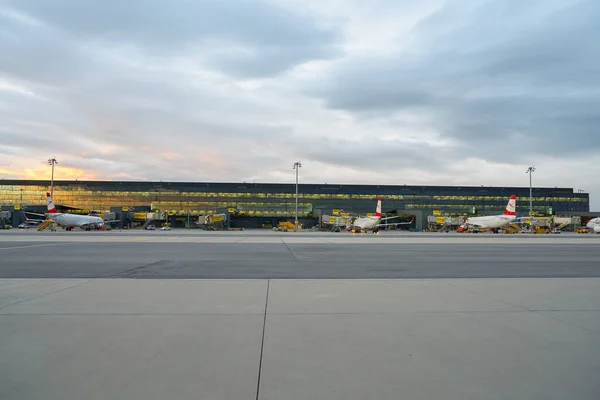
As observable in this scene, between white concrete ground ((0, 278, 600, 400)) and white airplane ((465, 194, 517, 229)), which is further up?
white airplane ((465, 194, 517, 229))

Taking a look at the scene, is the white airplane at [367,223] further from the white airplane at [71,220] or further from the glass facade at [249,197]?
the white airplane at [71,220]

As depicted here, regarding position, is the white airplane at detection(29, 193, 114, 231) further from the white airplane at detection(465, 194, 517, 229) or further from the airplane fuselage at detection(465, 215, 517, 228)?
the white airplane at detection(465, 194, 517, 229)

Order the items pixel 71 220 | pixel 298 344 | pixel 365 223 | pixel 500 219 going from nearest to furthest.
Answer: pixel 298 344, pixel 71 220, pixel 365 223, pixel 500 219

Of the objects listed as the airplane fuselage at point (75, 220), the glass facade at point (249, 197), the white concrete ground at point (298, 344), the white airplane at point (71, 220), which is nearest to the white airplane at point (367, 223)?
the glass facade at point (249, 197)

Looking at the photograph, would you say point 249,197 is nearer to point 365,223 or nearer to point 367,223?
point 365,223

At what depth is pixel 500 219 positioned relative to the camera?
245 feet

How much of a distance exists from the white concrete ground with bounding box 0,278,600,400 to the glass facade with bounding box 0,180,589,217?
11620 cm

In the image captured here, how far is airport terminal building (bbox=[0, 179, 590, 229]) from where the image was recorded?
127 metres

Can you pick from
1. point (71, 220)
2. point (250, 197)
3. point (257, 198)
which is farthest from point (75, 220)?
point (257, 198)

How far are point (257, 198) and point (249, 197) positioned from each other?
2.60 metres

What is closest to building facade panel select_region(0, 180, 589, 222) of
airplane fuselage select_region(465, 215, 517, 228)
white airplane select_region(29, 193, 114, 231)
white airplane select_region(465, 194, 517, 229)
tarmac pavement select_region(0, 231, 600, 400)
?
airplane fuselage select_region(465, 215, 517, 228)

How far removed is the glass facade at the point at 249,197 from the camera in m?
127

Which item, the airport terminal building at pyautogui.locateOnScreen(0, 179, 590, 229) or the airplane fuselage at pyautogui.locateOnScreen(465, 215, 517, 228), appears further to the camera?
the airport terminal building at pyautogui.locateOnScreen(0, 179, 590, 229)

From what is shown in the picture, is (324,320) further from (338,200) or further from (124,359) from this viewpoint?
(338,200)
